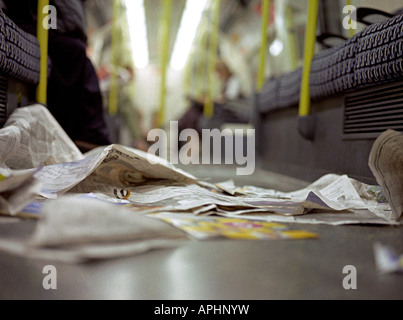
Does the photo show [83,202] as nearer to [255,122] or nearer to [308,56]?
[308,56]

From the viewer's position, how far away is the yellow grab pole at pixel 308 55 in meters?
1.52

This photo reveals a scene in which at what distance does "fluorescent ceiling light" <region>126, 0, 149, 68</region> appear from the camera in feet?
17.5

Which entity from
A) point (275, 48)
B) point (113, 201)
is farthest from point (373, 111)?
point (275, 48)

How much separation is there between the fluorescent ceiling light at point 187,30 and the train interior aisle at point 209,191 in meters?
3.05

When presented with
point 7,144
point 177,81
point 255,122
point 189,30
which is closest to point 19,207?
point 7,144

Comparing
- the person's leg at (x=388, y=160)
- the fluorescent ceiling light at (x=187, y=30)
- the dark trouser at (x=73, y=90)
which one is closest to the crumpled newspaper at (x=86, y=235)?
the person's leg at (x=388, y=160)

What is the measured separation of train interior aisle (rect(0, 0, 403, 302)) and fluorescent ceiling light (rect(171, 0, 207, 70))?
120 inches

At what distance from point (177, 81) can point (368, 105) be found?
9478mm

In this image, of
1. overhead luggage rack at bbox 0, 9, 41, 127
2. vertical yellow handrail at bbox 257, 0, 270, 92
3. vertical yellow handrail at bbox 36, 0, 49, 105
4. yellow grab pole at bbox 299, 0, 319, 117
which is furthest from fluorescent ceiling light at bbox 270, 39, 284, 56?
overhead luggage rack at bbox 0, 9, 41, 127

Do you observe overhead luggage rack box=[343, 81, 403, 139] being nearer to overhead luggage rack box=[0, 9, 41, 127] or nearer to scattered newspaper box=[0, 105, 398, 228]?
scattered newspaper box=[0, 105, 398, 228]

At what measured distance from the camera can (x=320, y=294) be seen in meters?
0.37

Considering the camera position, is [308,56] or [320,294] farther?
[308,56]

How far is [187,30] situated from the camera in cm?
661
